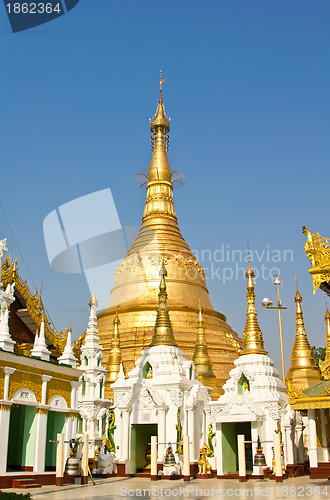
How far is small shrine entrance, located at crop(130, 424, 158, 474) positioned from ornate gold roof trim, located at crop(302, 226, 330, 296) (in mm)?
10643

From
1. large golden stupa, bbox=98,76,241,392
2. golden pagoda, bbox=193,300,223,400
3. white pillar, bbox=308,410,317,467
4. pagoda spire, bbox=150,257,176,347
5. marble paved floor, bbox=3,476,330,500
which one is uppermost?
large golden stupa, bbox=98,76,241,392

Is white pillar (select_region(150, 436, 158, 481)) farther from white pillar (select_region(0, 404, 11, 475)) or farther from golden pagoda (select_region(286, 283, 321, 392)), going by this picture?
golden pagoda (select_region(286, 283, 321, 392))

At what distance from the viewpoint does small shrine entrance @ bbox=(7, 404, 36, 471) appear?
618 inches

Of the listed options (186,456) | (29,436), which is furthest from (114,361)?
(186,456)

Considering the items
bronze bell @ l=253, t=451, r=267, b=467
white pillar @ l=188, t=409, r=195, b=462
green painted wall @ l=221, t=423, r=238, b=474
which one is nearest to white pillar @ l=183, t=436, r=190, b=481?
bronze bell @ l=253, t=451, r=267, b=467

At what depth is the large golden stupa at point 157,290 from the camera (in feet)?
103

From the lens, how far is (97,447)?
21.8m

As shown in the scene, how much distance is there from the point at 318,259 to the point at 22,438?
396 inches

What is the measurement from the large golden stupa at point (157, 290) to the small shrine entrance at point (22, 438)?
38.4ft

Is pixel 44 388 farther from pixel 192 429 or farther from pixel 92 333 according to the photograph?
pixel 92 333

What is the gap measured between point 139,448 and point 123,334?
39.3ft

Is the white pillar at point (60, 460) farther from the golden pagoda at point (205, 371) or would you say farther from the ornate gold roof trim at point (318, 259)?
the golden pagoda at point (205, 371)

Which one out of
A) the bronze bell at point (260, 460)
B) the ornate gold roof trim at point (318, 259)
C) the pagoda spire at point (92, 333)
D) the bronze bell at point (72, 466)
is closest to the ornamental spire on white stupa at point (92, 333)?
the pagoda spire at point (92, 333)

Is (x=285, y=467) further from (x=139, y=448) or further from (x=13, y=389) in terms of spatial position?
(x=13, y=389)
